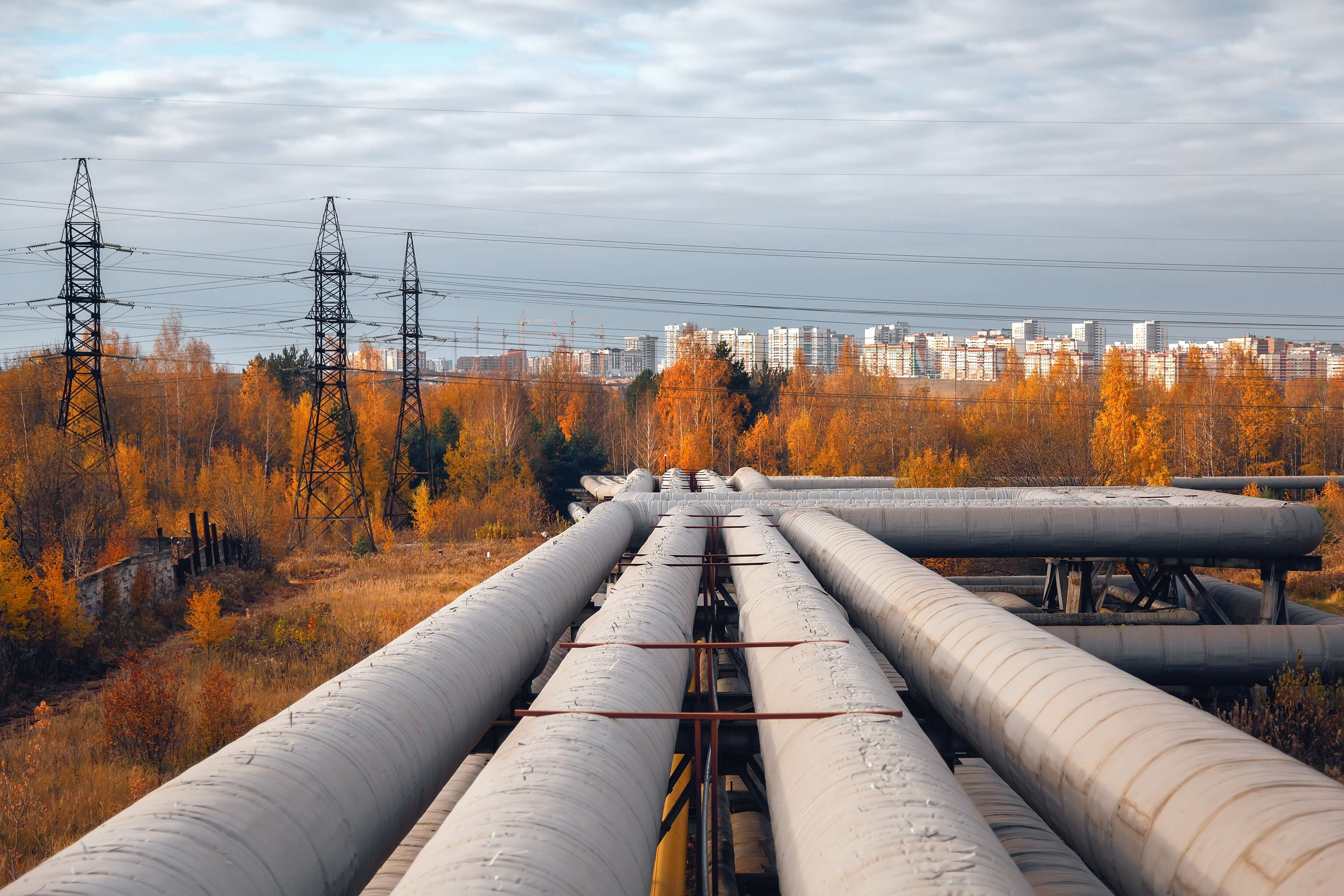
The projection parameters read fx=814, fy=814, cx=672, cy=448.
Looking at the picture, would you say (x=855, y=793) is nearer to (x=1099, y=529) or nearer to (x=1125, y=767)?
(x=1125, y=767)

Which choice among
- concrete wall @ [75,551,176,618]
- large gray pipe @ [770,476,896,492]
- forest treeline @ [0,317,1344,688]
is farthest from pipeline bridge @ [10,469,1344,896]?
forest treeline @ [0,317,1344,688]

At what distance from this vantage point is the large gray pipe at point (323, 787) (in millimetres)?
3297

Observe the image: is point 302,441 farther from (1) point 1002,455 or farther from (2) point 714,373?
(1) point 1002,455

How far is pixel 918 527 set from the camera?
15.1 meters

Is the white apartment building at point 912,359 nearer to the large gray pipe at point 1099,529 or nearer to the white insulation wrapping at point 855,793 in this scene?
the large gray pipe at point 1099,529

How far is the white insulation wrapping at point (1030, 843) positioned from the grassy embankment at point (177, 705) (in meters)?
10.1

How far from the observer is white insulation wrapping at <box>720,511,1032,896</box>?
10.4 ft

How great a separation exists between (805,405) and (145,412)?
46.3m

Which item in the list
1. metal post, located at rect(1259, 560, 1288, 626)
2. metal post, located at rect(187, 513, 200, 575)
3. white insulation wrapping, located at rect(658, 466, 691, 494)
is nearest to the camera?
metal post, located at rect(1259, 560, 1288, 626)

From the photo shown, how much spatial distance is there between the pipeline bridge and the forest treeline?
23726 millimetres

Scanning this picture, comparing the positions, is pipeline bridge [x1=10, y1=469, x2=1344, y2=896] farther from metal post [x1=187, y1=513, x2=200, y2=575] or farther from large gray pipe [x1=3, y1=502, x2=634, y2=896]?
metal post [x1=187, y1=513, x2=200, y2=575]

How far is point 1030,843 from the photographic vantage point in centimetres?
553

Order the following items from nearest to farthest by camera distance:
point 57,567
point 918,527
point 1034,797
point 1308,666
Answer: point 1034,797
point 1308,666
point 918,527
point 57,567

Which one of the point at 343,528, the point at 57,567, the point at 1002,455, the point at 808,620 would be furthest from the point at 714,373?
the point at 808,620
